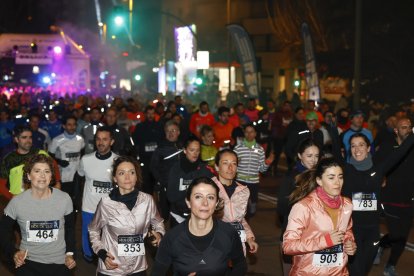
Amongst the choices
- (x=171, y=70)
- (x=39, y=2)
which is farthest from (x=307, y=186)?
(x=39, y=2)

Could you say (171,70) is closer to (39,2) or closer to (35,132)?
(39,2)

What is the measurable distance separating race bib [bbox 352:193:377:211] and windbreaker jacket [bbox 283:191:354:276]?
2255 mm

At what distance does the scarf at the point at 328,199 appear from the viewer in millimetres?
6027

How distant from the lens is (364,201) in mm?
8375

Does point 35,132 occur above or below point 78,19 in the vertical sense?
below

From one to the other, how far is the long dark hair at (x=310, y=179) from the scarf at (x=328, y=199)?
120 millimetres

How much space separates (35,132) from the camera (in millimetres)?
14094

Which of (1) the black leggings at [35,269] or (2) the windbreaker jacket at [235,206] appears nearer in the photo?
(1) the black leggings at [35,269]

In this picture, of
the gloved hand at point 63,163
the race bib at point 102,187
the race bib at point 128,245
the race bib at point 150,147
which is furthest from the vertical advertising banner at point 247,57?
the race bib at point 128,245

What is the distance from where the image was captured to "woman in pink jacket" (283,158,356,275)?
231 inches

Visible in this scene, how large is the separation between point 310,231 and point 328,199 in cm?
27

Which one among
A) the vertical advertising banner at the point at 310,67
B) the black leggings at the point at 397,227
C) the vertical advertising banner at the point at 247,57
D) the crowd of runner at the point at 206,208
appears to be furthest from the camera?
the vertical advertising banner at the point at 247,57

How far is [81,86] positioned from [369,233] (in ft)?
161

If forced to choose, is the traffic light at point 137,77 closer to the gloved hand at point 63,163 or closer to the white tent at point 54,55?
the white tent at point 54,55
